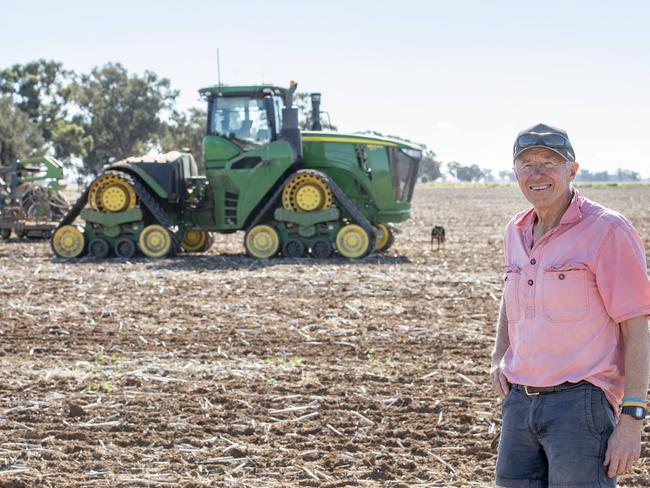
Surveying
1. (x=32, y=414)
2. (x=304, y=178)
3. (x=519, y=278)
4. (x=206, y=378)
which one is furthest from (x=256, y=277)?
(x=519, y=278)

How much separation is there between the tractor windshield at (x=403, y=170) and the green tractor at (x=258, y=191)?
2 cm

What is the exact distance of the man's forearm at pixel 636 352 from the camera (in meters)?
2.92

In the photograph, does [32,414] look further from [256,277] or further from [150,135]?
[150,135]

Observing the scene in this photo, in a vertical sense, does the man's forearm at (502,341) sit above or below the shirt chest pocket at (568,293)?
below

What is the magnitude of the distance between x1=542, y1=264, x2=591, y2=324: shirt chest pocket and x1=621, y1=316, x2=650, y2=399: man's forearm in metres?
0.15

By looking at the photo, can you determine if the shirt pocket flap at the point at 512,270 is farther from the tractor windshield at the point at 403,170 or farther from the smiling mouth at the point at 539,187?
the tractor windshield at the point at 403,170

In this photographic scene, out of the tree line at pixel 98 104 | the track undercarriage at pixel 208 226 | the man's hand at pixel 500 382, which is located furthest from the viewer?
the tree line at pixel 98 104

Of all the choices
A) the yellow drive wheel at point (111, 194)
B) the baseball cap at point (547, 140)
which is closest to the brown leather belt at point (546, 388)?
the baseball cap at point (547, 140)

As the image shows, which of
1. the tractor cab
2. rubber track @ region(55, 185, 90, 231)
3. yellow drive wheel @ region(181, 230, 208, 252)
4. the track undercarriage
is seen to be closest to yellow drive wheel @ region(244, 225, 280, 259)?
the track undercarriage

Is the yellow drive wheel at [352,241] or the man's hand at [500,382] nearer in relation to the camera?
the man's hand at [500,382]

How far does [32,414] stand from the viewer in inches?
229

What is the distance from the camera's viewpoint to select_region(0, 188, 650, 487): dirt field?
4961 mm

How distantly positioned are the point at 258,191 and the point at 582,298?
1252cm

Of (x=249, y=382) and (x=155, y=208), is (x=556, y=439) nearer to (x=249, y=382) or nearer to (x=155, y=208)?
(x=249, y=382)
